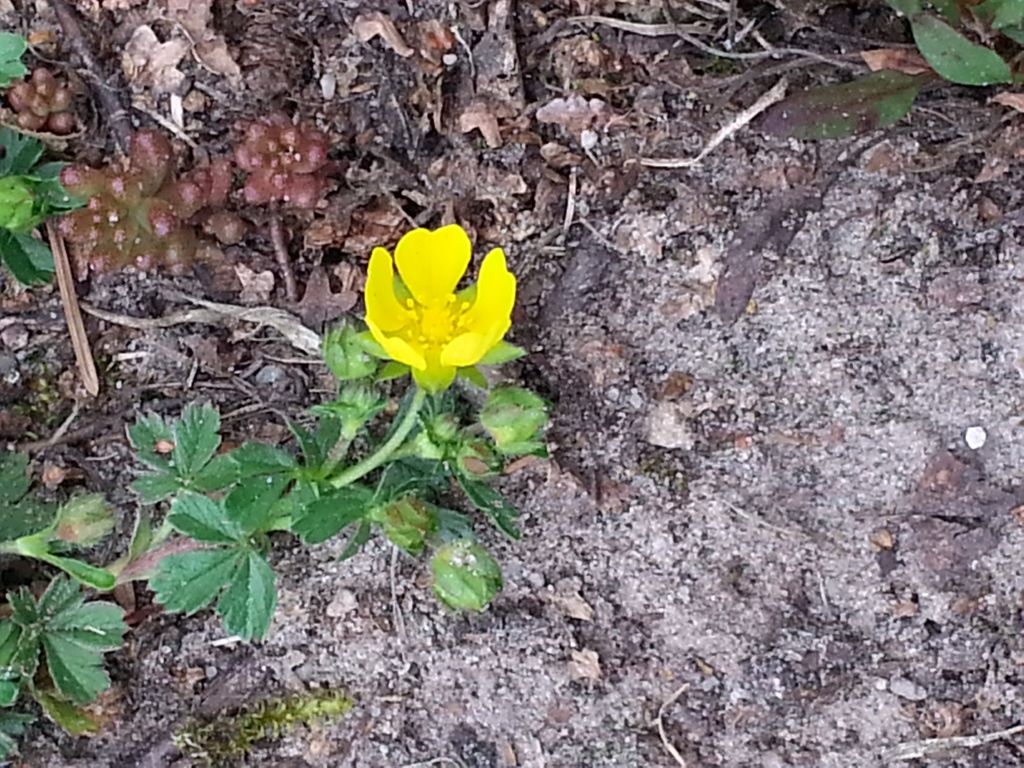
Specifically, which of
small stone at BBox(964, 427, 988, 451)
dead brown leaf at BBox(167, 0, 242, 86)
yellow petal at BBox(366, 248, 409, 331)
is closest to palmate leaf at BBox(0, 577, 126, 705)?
yellow petal at BBox(366, 248, 409, 331)

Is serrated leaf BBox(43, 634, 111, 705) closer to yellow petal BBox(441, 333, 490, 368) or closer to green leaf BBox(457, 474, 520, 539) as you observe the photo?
green leaf BBox(457, 474, 520, 539)

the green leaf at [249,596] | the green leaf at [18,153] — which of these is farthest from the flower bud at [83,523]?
the green leaf at [18,153]

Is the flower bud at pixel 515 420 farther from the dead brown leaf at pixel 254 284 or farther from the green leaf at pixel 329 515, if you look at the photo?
the dead brown leaf at pixel 254 284

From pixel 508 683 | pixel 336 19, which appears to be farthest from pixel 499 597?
pixel 336 19

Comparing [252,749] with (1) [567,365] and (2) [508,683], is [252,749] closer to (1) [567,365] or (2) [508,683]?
(2) [508,683]

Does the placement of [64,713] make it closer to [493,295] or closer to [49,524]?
[49,524]
